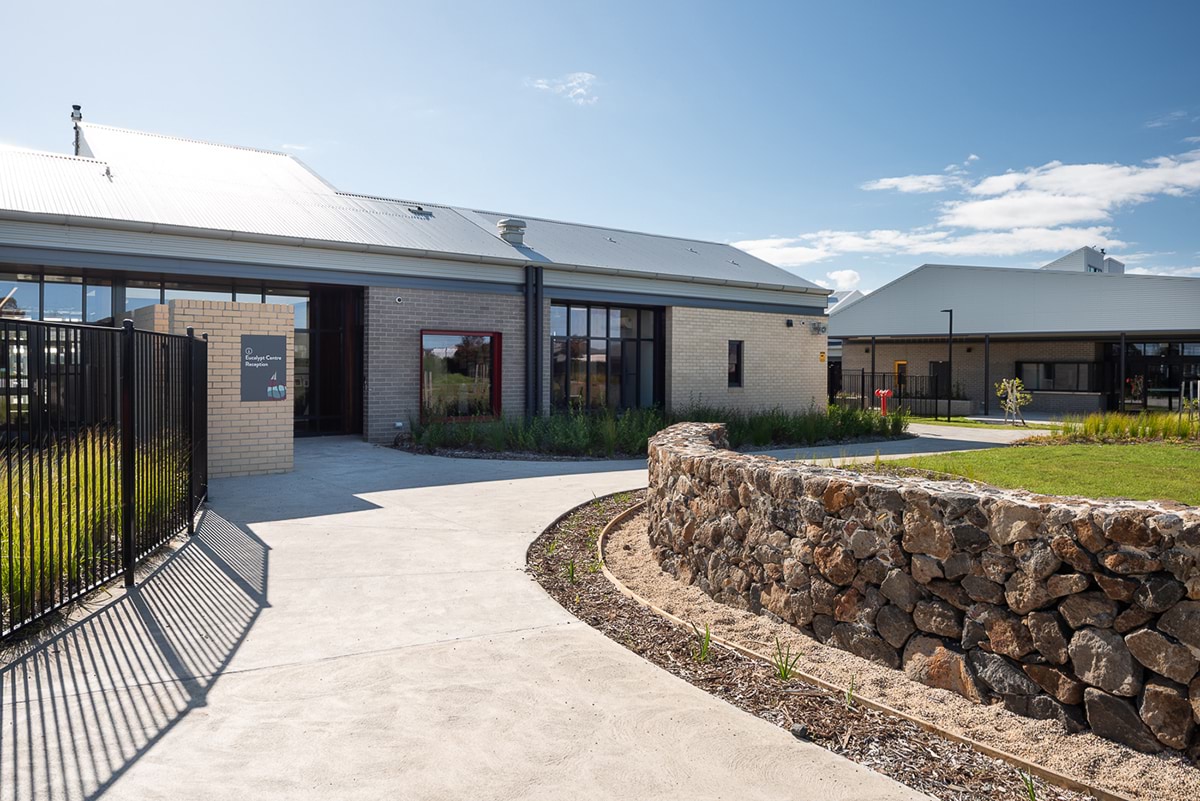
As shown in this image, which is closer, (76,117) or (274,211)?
(274,211)

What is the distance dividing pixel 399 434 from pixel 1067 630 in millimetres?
13964

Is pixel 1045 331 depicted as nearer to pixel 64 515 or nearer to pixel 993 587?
pixel 993 587

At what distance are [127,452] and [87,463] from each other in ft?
1.28

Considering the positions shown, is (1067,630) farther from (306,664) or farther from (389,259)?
(389,259)

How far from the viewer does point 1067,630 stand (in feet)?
13.0

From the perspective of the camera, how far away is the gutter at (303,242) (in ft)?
42.4

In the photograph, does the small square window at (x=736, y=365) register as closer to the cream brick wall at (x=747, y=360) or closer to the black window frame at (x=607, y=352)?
the cream brick wall at (x=747, y=360)

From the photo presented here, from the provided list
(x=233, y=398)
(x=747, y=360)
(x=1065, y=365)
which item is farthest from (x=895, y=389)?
(x=233, y=398)

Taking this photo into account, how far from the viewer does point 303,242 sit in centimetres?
1517

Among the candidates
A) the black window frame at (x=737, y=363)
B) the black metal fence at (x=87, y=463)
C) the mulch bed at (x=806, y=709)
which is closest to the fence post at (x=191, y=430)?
the black metal fence at (x=87, y=463)

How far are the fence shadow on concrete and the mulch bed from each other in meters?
2.40

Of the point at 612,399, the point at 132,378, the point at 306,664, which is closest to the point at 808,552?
the point at 306,664

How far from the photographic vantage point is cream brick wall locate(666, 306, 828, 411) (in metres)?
21.2

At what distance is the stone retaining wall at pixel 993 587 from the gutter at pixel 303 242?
11.8 meters
